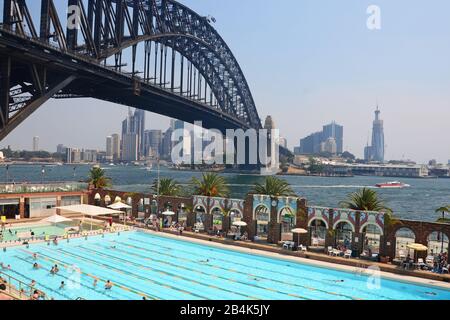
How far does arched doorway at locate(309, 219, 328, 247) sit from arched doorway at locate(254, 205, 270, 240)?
331 centimetres

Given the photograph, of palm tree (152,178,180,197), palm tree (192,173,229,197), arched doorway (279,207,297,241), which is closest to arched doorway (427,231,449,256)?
arched doorway (279,207,297,241)

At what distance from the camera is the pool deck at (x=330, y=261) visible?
2150 centimetres

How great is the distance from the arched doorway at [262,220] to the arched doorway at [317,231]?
3309 millimetres

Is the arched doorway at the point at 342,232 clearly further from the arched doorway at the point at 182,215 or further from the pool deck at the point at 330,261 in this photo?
the arched doorway at the point at 182,215

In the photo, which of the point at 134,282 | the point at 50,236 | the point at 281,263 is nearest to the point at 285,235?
the point at 281,263

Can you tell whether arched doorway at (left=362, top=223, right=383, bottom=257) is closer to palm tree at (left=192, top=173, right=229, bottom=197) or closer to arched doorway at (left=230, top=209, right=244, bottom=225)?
arched doorway at (left=230, top=209, right=244, bottom=225)

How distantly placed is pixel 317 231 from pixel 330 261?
155 inches

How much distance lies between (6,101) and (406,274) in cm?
3432

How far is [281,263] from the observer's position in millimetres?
25281

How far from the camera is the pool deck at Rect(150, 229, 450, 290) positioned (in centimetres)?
2150

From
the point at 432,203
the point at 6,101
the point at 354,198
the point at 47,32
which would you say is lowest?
the point at 432,203
